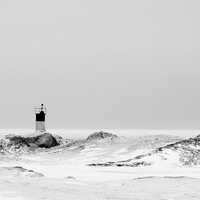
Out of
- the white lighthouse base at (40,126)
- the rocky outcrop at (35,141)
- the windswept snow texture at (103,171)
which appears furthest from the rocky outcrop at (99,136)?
the white lighthouse base at (40,126)

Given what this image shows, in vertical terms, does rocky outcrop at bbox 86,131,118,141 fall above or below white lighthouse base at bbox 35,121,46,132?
below

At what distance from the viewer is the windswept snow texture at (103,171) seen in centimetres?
1856

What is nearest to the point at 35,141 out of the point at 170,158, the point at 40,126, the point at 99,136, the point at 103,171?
the point at 99,136

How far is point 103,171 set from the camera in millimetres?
31344

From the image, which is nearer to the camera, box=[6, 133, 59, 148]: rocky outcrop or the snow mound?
the snow mound

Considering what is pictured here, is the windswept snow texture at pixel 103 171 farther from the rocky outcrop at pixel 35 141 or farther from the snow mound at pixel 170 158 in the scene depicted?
the rocky outcrop at pixel 35 141

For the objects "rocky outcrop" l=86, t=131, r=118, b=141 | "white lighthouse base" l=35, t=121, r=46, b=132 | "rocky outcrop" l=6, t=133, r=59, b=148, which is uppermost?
"white lighthouse base" l=35, t=121, r=46, b=132

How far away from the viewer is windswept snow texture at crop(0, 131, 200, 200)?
731 inches

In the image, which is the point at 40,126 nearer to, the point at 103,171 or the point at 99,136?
the point at 99,136

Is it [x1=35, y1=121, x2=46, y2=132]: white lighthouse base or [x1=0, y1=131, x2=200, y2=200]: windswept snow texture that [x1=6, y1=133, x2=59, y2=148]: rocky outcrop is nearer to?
[x1=0, y1=131, x2=200, y2=200]: windswept snow texture

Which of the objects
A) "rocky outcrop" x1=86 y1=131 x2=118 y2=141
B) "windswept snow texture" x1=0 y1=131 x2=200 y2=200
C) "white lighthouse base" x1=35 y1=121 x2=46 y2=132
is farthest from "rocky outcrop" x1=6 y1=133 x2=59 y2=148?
"white lighthouse base" x1=35 y1=121 x2=46 y2=132

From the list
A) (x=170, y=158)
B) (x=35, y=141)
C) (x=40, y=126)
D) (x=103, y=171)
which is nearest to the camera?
(x=103, y=171)

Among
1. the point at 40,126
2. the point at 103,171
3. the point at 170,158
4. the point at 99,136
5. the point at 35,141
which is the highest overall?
the point at 40,126

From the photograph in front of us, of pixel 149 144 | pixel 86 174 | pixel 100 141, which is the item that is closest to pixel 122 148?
pixel 149 144
